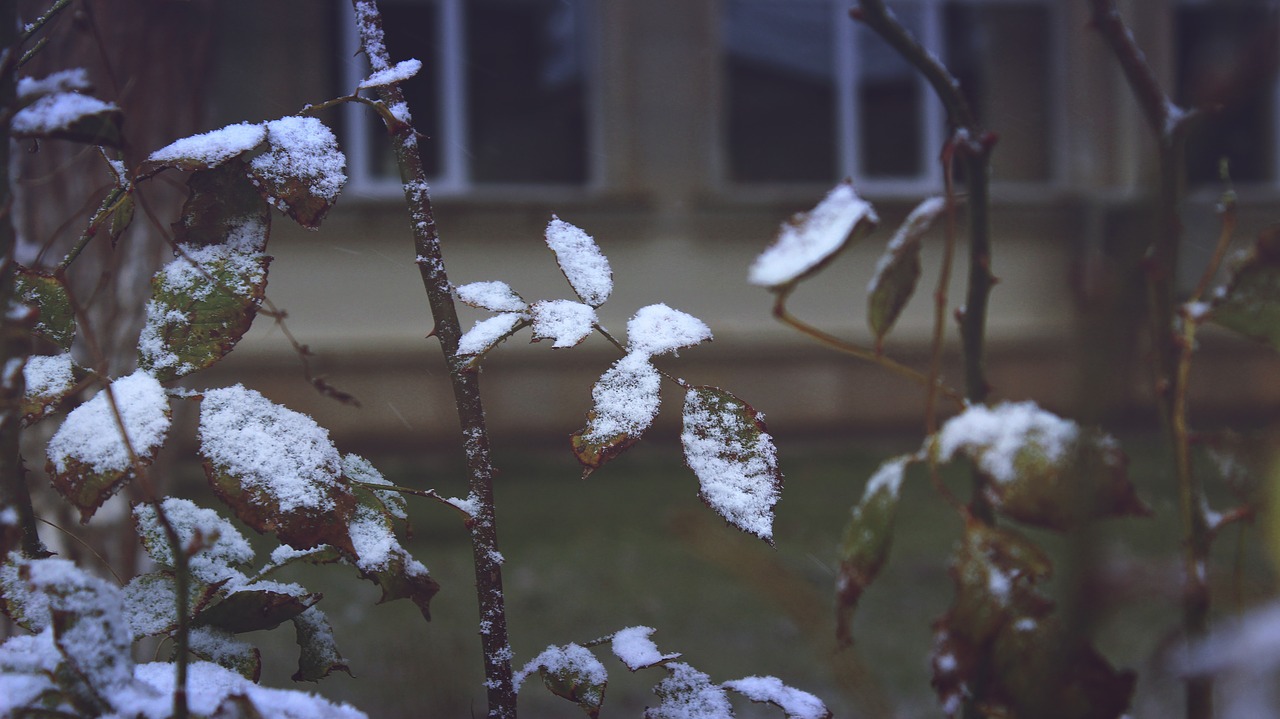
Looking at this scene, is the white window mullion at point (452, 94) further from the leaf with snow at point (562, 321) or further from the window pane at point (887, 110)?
the leaf with snow at point (562, 321)

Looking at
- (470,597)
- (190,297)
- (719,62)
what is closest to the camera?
(190,297)

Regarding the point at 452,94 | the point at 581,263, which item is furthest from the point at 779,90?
the point at 581,263

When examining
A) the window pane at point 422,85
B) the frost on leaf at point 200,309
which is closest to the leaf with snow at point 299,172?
the frost on leaf at point 200,309

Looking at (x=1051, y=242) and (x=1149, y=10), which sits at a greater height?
(x=1149, y=10)

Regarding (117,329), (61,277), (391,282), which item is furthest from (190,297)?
(391,282)

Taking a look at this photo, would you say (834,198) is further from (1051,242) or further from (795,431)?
(1051,242)

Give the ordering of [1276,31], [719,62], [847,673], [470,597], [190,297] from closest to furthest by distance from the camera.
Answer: [1276,31] → [847,673] → [190,297] → [470,597] → [719,62]

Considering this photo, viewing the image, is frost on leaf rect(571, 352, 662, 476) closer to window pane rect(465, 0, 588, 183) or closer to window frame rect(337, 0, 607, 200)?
window frame rect(337, 0, 607, 200)
